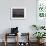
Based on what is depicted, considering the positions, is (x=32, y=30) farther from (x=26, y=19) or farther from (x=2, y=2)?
(x=2, y=2)

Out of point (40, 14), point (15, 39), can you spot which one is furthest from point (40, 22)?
point (15, 39)

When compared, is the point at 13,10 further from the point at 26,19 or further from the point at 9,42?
the point at 9,42

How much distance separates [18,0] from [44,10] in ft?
3.80

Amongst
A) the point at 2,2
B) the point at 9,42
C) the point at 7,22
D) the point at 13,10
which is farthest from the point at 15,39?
the point at 2,2

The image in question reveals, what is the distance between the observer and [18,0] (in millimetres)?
6262

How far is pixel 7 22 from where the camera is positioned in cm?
631

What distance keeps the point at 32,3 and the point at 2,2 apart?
4.06 ft

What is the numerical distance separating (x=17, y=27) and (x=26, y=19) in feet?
1.67

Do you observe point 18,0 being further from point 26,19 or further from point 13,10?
point 26,19

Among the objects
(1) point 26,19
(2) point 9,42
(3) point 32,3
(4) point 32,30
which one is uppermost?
(3) point 32,3

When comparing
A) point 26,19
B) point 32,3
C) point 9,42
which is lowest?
point 9,42

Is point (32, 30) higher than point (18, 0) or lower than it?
lower

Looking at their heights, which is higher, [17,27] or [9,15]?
[9,15]

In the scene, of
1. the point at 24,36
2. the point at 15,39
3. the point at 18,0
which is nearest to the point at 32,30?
the point at 24,36
